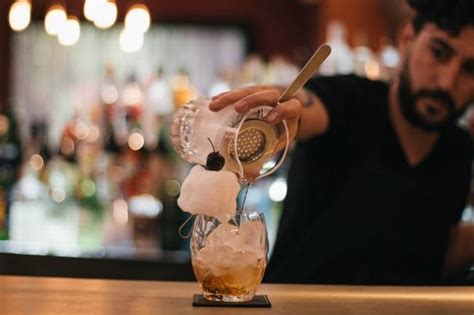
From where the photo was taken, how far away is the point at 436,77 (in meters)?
2.12

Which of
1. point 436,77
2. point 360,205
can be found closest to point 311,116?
point 360,205

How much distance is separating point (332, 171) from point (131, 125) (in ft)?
7.75

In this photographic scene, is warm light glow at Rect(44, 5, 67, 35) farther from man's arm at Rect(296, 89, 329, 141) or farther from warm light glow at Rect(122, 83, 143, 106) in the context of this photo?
man's arm at Rect(296, 89, 329, 141)

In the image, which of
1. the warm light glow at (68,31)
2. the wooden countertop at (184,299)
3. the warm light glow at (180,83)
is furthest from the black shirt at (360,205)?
the warm light glow at (180,83)

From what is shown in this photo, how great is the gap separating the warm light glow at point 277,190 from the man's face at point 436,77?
149cm

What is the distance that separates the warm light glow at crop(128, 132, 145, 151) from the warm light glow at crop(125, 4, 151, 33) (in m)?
0.63

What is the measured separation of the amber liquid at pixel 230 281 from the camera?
46.4 inches

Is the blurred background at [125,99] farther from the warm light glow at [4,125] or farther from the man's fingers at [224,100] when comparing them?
the man's fingers at [224,100]

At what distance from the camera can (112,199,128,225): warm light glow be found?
3.59 m

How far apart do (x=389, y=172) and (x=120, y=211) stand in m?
1.80

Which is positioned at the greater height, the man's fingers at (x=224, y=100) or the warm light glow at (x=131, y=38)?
the man's fingers at (x=224, y=100)

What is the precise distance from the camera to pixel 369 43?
457 cm

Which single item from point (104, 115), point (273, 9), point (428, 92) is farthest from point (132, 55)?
point (428, 92)

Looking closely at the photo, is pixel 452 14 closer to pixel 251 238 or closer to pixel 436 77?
pixel 436 77
